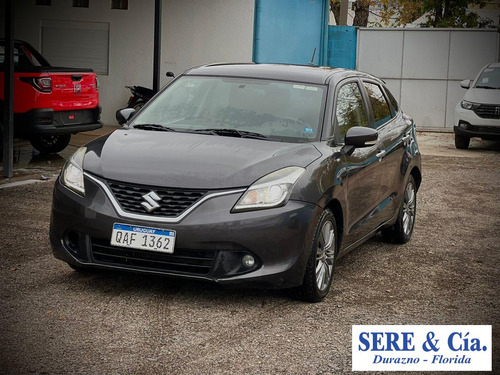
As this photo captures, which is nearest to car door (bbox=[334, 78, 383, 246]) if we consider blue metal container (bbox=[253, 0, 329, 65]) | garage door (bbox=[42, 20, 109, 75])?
blue metal container (bbox=[253, 0, 329, 65])

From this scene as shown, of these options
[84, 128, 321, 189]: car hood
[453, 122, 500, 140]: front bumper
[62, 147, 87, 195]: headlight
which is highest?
[84, 128, 321, 189]: car hood

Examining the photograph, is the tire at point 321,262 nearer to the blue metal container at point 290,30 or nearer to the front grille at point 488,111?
the front grille at point 488,111

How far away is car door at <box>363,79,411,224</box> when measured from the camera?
776 cm

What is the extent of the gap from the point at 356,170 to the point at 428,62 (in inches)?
706

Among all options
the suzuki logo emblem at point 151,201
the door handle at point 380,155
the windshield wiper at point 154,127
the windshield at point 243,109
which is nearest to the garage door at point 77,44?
the windshield at point 243,109

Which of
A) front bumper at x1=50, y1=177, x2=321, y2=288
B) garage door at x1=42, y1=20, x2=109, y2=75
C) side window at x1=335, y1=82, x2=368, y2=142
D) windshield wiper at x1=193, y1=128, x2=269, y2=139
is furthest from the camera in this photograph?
garage door at x1=42, y1=20, x2=109, y2=75

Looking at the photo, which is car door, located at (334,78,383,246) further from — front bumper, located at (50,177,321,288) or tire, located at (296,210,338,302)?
front bumper, located at (50,177,321,288)

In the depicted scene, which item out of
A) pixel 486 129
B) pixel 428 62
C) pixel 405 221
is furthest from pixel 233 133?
pixel 428 62

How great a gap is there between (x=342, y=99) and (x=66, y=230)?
97.5 inches

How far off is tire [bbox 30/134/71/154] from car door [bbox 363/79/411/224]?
7.47 m

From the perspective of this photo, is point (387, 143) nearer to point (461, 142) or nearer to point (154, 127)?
point (154, 127)

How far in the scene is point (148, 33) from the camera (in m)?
21.0

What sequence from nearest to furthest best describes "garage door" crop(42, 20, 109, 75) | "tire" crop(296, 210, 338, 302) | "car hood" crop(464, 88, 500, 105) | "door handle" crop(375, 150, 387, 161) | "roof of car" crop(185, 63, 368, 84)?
"tire" crop(296, 210, 338, 302) → "roof of car" crop(185, 63, 368, 84) → "door handle" crop(375, 150, 387, 161) → "car hood" crop(464, 88, 500, 105) → "garage door" crop(42, 20, 109, 75)
